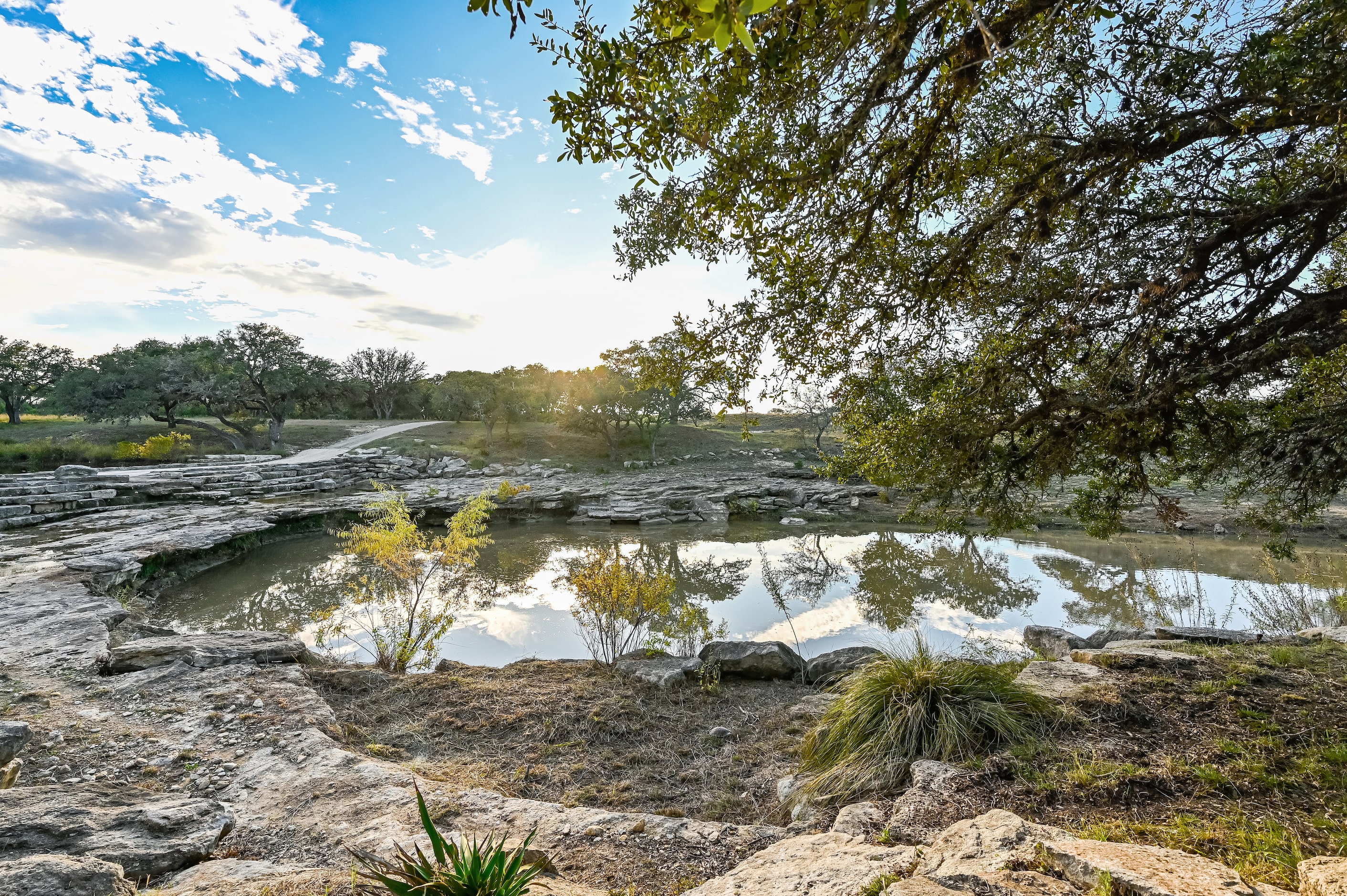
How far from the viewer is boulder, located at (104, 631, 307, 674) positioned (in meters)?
5.69

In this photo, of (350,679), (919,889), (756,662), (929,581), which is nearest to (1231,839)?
(919,889)

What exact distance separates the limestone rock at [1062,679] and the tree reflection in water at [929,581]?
15.4ft

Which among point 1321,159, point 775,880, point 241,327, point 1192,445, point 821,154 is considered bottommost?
point 775,880

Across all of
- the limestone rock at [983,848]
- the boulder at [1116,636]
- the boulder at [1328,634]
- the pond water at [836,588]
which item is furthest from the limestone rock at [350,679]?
the boulder at [1328,634]

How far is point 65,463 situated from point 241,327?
540 inches

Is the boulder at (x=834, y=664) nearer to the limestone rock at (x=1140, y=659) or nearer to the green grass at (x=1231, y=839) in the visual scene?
the limestone rock at (x=1140, y=659)

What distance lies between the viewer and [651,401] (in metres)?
32.3

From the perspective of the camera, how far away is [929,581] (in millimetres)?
12523

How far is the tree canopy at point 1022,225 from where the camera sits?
3029 millimetres

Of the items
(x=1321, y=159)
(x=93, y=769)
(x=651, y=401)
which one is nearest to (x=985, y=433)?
(x=1321, y=159)

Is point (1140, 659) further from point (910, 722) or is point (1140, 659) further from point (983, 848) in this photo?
point (983, 848)

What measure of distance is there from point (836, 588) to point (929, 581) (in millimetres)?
2254

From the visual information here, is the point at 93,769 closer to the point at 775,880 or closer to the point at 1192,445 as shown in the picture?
the point at 775,880

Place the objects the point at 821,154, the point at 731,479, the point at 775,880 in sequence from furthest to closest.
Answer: the point at 731,479 → the point at 821,154 → the point at 775,880
